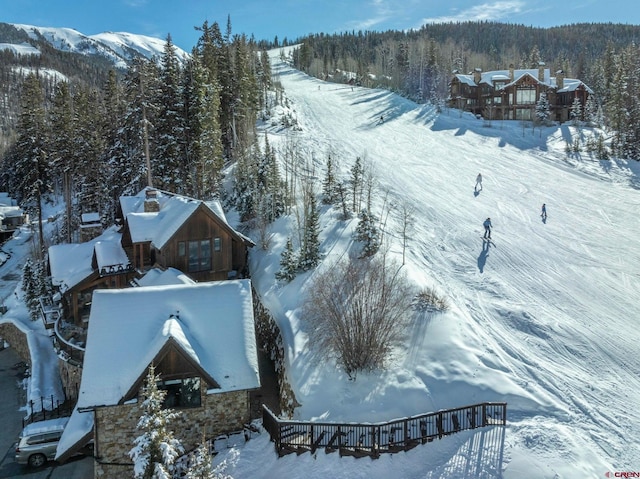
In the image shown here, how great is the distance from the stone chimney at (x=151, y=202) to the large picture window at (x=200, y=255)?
380 centimetres

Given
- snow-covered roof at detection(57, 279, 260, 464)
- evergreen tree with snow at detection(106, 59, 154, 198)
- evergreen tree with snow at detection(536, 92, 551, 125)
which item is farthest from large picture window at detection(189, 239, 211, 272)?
evergreen tree with snow at detection(536, 92, 551, 125)

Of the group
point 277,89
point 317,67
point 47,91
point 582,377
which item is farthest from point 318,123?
point 47,91

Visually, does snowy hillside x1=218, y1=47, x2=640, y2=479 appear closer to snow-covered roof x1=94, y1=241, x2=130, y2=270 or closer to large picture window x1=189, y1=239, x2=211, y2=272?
large picture window x1=189, y1=239, x2=211, y2=272

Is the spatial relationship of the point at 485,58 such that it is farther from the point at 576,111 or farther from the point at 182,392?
the point at 182,392

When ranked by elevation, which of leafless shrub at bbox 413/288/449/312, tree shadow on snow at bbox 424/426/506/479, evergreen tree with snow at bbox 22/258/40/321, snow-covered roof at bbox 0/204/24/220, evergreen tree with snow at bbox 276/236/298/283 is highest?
evergreen tree with snow at bbox 276/236/298/283

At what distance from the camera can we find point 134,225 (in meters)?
27.1

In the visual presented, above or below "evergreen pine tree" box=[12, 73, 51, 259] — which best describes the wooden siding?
below

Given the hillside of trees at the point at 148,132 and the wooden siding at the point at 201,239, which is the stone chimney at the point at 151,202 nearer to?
the wooden siding at the point at 201,239

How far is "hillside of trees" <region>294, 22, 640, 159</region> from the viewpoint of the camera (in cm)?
5712

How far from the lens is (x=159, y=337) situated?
664 inches

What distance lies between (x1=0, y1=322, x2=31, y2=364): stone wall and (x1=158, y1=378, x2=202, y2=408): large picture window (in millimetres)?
17870

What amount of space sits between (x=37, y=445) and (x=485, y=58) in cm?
11902

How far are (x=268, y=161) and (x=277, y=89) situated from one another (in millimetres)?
46843

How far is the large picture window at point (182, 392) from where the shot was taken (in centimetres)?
1714
